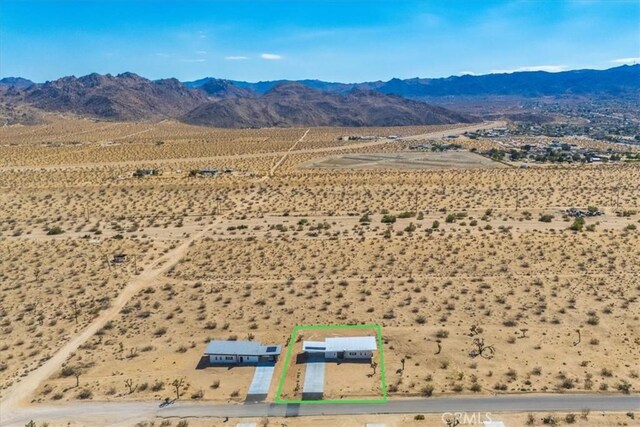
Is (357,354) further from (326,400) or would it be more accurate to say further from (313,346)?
(326,400)

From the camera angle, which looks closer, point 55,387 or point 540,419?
point 540,419

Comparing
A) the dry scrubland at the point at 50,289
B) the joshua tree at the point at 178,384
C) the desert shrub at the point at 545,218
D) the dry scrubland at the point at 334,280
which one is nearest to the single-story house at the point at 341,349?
the dry scrubland at the point at 334,280

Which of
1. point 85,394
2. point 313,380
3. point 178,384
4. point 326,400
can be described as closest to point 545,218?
point 313,380

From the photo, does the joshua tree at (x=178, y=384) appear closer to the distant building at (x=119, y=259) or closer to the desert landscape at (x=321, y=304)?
the desert landscape at (x=321, y=304)

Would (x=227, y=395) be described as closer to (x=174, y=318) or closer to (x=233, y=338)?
(x=233, y=338)

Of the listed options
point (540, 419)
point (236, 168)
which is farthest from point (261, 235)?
point (236, 168)
